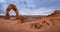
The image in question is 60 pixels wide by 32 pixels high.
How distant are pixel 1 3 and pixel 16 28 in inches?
44.8

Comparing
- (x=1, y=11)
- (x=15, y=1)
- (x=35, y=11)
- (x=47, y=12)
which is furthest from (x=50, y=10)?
(x=1, y=11)

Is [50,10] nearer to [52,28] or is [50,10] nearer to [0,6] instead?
[0,6]

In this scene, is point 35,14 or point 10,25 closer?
point 10,25

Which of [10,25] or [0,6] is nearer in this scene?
[10,25]

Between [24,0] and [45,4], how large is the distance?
1.02 feet

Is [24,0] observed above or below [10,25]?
above

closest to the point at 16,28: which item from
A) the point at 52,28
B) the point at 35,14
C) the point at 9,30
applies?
the point at 9,30

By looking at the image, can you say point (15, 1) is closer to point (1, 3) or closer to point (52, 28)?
point (1, 3)

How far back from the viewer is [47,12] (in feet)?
5.81

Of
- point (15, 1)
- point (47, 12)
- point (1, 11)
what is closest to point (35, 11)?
point (47, 12)

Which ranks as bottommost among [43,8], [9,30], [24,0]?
[9,30]

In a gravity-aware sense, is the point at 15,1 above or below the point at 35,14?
above

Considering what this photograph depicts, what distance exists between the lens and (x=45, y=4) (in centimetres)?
179

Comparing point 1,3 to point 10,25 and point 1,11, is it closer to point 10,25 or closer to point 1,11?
point 1,11
